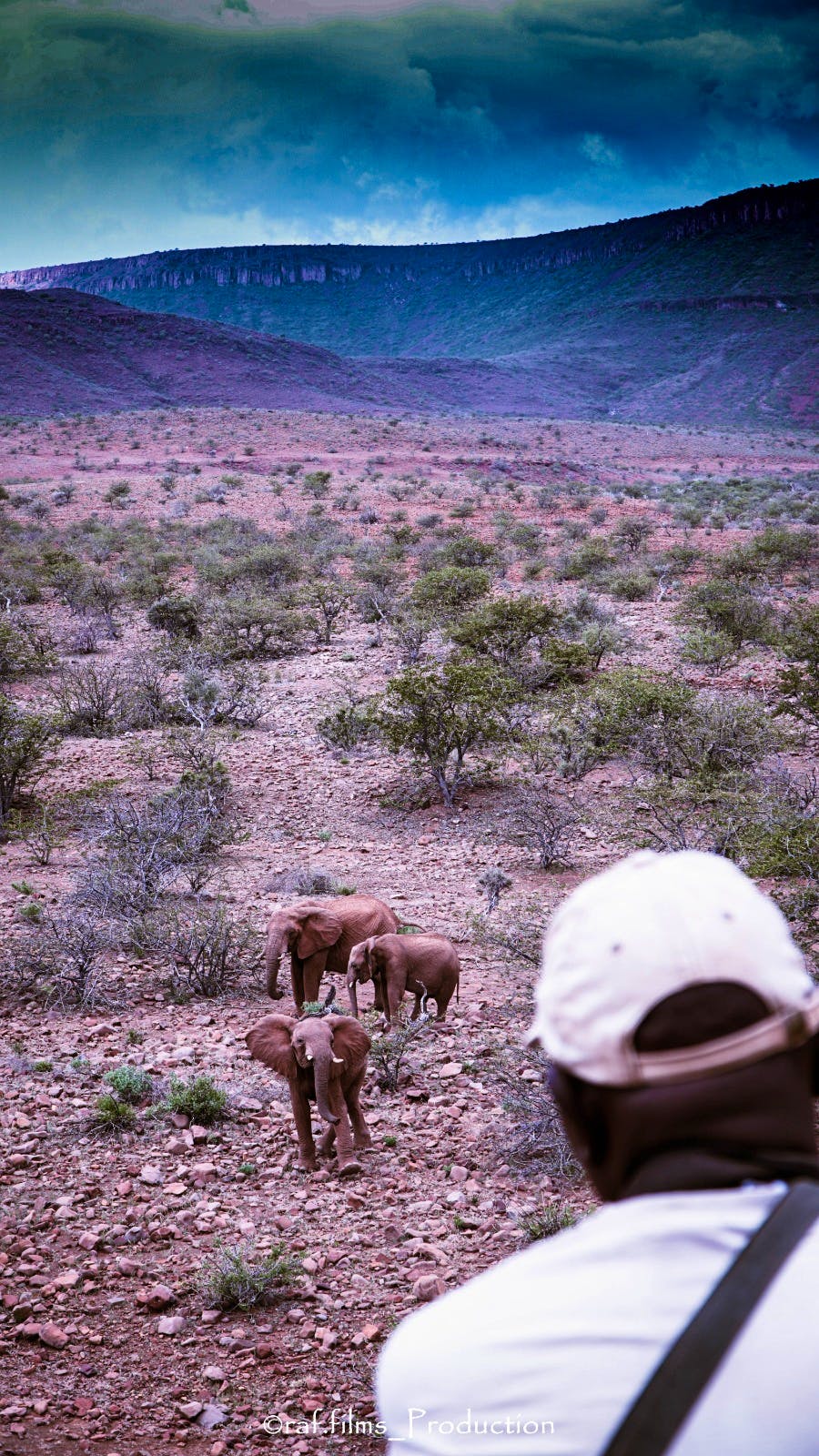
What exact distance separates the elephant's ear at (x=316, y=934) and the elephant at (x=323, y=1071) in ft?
3.26

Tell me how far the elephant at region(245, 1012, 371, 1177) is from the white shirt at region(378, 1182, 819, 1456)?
3576 mm

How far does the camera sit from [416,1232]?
3.94 m

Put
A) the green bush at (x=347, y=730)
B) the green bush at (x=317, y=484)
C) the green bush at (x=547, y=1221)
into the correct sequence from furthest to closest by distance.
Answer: the green bush at (x=317, y=484), the green bush at (x=347, y=730), the green bush at (x=547, y=1221)

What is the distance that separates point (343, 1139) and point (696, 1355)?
3.88 metres

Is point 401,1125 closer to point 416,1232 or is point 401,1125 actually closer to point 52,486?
point 416,1232

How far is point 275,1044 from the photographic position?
471 cm

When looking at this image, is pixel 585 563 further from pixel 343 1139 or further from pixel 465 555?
pixel 343 1139

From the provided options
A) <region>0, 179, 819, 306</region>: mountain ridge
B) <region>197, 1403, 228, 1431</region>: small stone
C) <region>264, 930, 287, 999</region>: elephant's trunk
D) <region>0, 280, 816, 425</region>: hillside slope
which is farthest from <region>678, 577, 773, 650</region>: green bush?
<region>0, 179, 819, 306</region>: mountain ridge

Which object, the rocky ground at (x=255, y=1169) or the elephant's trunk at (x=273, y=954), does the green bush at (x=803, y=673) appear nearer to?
the rocky ground at (x=255, y=1169)

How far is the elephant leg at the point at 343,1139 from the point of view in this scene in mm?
4379

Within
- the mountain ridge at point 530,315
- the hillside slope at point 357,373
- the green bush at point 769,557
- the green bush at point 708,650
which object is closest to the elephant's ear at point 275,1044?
the green bush at point 708,650

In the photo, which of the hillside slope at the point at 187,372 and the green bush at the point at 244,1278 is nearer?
the green bush at the point at 244,1278

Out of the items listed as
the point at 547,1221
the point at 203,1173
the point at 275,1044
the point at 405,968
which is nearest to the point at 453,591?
the point at 405,968

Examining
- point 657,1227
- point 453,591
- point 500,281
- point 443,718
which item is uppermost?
point 500,281
